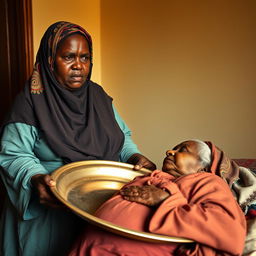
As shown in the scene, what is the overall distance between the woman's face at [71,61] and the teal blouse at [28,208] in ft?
0.87

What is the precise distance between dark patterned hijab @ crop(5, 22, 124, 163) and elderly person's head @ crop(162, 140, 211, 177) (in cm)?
30

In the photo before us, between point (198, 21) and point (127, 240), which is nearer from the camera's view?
point (127, 240)

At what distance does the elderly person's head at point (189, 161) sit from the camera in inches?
51.7

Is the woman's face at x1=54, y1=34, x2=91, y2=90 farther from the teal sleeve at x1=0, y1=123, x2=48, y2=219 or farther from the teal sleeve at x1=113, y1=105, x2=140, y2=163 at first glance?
the teal sleeve at x1=113, y1=105, x2=140, y2=163

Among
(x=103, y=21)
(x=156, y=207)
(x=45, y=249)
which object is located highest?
(x=103, y=21)

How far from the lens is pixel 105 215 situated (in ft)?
3.28

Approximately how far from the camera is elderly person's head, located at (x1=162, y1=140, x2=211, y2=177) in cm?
131

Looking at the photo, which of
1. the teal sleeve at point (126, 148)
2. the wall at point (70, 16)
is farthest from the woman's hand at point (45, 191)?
the wall at point (70, 16)

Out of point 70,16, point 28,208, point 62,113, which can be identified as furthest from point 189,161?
point 70,16

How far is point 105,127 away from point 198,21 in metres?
1.43

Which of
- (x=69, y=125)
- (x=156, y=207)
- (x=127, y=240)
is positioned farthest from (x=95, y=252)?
(x=69, y=125)

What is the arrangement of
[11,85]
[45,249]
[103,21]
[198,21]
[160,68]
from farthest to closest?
[103,21] < [160,68] < [198,21] < [11,85] < [45,249]

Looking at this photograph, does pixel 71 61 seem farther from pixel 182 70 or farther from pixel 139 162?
pixel 182 70

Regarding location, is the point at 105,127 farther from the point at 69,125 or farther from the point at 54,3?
the point at 54,3
